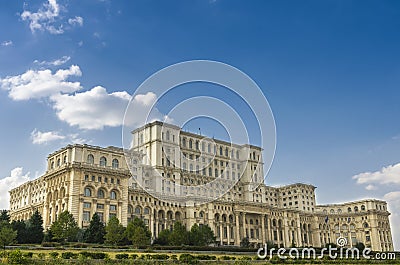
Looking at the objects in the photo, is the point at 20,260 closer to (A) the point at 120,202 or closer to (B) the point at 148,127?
(A) the point at 120,202

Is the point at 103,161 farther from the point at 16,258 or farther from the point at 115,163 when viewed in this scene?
the point at 16,258

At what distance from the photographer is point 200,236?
73250 millimetres

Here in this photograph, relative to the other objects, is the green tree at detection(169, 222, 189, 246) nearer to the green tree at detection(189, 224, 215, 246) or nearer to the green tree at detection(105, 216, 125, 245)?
the green tree at detection(189, 224, 215, 246)

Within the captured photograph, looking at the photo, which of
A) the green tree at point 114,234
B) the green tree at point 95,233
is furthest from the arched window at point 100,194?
the green tree at point 114,234

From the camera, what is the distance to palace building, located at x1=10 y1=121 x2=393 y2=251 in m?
76.1

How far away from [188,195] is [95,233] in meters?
31.7

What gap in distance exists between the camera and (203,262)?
133 feet

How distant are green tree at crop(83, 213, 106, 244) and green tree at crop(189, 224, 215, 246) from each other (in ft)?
47.1

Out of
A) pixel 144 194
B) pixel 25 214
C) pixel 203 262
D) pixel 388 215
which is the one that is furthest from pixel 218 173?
pixel 203 262

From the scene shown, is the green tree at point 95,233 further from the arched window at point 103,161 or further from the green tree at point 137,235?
the arched window at point 103,161

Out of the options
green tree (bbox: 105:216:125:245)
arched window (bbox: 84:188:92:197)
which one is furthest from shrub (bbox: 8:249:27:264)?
arched window (bbox: 84:188:92:197)

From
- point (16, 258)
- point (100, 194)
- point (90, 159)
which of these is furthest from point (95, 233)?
point (16, 258)

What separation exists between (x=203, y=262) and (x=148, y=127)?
63.6 meters

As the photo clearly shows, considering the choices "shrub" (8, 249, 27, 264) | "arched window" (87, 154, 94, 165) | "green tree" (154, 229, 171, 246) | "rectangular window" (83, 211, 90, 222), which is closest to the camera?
"shrub" (8, 249, 27, 264)
